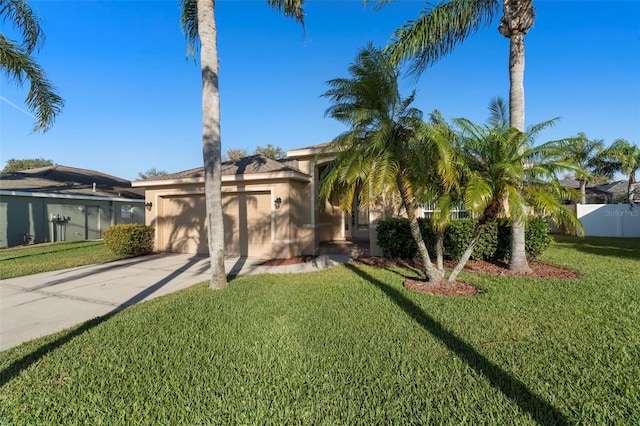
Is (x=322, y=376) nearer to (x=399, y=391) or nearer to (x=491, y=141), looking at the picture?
(x=399, y=391)

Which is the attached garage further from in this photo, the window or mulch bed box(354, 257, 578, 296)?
the window

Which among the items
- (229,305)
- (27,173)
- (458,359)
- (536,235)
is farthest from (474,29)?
(27,173)

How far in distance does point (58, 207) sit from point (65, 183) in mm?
3712

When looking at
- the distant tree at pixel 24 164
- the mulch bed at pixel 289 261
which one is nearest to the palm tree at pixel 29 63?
the mulch bed at pixel 289 261

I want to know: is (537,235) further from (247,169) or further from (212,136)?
(247,169)

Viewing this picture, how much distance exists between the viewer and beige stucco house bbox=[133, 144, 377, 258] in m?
11.0

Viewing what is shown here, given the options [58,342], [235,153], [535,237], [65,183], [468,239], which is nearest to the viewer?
[58,342]

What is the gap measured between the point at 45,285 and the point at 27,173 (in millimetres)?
19470

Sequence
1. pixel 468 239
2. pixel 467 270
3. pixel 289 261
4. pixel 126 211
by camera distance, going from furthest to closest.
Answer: pixel 126 211
pixel 289 261
pixel 468 239
pixel 467 270

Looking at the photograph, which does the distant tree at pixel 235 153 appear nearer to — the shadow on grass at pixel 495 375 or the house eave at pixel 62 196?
the house eave at pixel 62 196

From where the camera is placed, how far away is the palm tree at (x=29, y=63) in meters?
9.97

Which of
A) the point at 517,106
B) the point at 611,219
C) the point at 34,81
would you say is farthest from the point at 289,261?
the point at 611,219

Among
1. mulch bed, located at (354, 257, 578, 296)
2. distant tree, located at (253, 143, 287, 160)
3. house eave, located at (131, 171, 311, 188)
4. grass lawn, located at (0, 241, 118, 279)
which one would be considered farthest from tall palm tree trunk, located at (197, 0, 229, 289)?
distant tree, located at (253, 143, 287, 160)

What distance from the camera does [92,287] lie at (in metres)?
7.34
